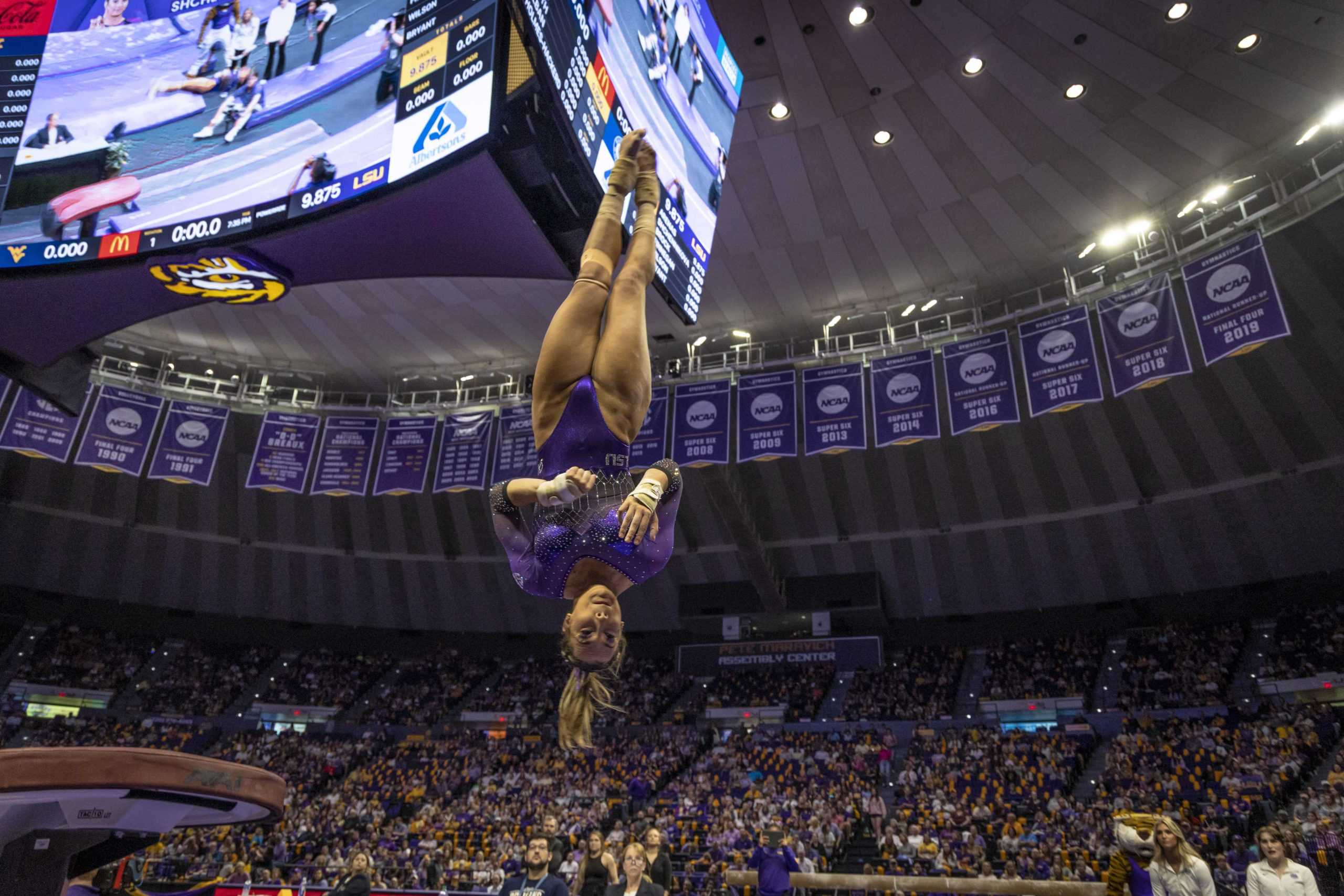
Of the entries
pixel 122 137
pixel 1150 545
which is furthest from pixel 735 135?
pixel 1150 545

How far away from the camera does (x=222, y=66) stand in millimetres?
6770

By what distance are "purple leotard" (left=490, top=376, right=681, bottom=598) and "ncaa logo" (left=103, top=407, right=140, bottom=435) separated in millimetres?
16461

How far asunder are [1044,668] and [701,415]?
12780 mm

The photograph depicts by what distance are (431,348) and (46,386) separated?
38.8 ft

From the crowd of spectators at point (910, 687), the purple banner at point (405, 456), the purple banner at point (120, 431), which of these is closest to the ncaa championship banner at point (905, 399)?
the purple banner at point (405, 456)

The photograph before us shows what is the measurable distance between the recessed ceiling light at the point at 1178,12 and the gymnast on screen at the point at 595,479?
1057cm

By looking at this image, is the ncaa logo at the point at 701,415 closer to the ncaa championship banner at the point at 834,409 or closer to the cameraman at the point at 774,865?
the ncaa championship banner at the point at 834,409

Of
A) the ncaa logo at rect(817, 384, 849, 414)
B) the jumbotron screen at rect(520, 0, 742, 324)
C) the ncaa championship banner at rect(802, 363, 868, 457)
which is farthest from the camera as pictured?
the ncaa logo at rect(817, 384, 849, 414)

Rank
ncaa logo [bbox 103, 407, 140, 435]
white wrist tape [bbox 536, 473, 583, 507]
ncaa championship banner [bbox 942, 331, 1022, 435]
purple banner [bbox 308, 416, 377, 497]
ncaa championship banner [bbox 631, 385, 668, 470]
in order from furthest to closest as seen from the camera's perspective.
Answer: purple banner [bbox 308, 416, 377, 497] < ncaa logo [bbox 103, 407, 140, 435] < ncaa championship banner [bbox 631, 385, 668, 470] < ncaa championship banner [bbox 942, 331, 1022, 435] < white wrist tape [bbox 536, 473, 583, 507]

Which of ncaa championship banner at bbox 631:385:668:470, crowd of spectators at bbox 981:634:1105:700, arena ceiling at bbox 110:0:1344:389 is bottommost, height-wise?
crowd of spectators at bbox 981:634:1105:700

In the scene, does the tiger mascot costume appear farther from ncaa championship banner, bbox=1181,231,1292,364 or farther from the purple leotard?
ncaa championship banner, bbox=1181,231,1292,364

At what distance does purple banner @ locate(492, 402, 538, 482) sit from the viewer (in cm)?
1747

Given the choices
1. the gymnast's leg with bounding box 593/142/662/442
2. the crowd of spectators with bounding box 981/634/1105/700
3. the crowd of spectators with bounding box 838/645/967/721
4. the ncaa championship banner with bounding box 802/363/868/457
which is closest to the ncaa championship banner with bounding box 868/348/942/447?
the ncaa championship banner with bounding box 802/363/868/457

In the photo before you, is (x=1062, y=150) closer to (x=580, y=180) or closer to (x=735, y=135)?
(x=735, y=135)
